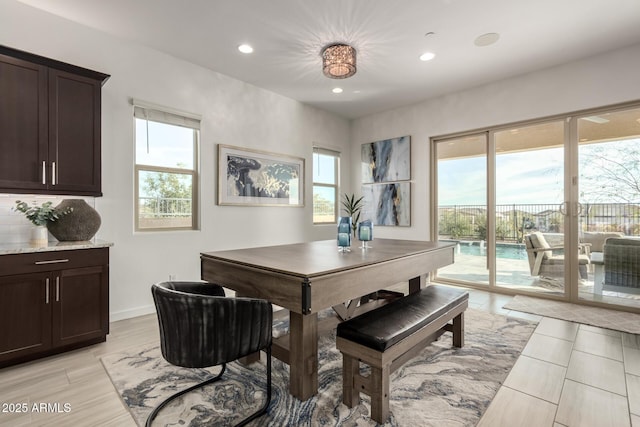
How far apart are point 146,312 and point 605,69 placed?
5851 millimetres

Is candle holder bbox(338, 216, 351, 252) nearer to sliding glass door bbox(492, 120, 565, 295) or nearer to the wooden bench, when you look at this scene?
the wooden bench

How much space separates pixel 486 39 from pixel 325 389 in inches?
140

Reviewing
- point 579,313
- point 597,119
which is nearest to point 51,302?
point 579,313

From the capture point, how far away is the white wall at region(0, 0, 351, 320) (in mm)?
2850

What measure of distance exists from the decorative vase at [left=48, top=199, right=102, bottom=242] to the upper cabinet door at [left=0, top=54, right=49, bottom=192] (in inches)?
9.8

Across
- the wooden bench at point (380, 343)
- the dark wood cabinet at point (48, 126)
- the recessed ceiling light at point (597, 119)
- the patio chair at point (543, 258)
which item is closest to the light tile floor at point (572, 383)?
the wooden bench at point (380, 343)

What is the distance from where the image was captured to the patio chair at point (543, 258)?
12.7ft

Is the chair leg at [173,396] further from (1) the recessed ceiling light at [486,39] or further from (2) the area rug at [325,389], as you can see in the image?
(1) the recessed ceiling light at [486,39]

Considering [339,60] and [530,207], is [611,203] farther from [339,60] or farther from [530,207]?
[339,60]

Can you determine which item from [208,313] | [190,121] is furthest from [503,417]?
[190,121]

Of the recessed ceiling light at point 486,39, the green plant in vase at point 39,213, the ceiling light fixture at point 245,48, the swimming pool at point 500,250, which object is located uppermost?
the ceiling light fixture at point 245,48

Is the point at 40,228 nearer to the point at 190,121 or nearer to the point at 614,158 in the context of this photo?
the point at 190,121

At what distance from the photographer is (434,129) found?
482 centimetres

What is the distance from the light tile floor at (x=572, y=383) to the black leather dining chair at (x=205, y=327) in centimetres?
132
